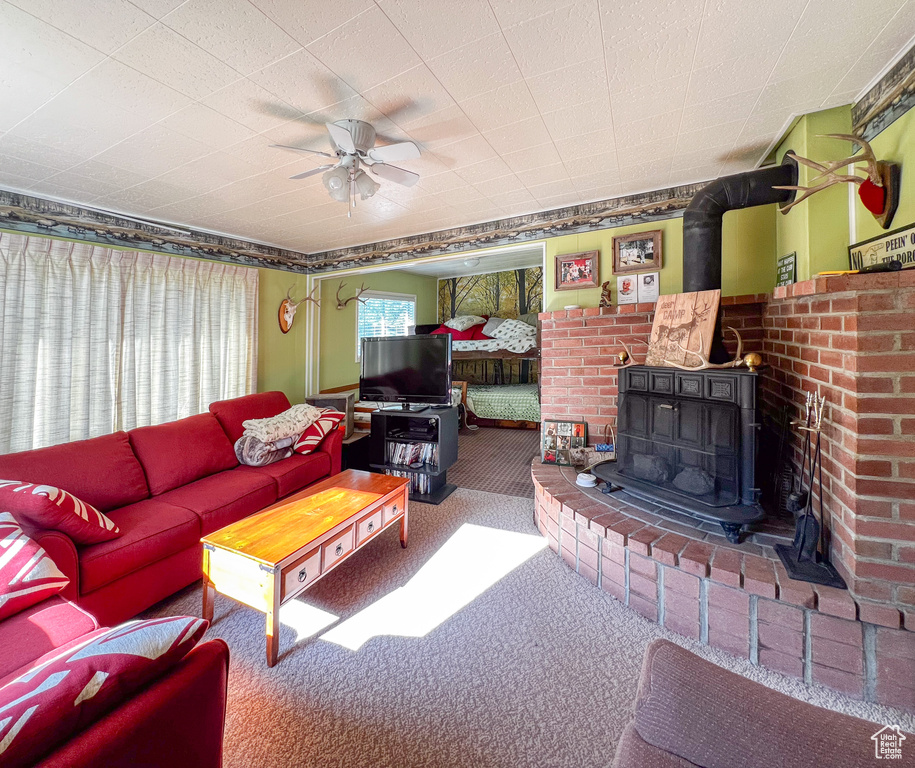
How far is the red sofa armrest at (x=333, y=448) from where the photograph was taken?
3.32 metres

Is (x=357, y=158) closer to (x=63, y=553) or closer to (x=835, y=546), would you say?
(x=63, y=553)

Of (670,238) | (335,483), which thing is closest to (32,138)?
(335,483)

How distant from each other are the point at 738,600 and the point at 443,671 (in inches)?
47.8

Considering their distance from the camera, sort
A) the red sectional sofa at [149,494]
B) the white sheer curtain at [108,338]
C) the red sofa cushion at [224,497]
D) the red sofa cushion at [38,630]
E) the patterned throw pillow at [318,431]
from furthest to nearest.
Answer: the patterned throw pillow at [318,431], the white sheer curtain at [108,338], the red sofa cushion at [224,497], the red sectional sofa at [149,494], the red sofa cushion at [38,630]

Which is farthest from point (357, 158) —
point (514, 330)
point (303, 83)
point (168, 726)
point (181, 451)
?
point (514, 330)

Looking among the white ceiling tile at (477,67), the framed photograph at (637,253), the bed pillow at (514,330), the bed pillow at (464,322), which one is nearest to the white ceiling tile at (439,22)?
the white ceiling tile at (477,67)

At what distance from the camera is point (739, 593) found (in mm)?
1553

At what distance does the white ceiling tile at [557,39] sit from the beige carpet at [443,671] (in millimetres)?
2394

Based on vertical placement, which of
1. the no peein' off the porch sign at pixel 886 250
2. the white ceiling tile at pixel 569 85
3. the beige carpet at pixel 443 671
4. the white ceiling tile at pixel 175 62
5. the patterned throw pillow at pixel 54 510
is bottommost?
the beige carpet at pixel 443 671

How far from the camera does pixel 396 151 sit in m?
1.97

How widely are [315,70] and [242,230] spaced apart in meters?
2.60

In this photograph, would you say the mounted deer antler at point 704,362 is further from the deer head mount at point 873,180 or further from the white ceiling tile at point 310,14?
the white ceiling tile at point 310,14

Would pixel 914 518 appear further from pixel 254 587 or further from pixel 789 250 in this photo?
pixel 254 587

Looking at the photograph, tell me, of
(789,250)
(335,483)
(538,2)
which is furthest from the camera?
(335,483)
